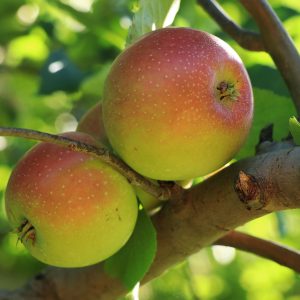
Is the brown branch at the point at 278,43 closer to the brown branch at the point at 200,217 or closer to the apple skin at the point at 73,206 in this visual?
the brown branch at the point at 200,217

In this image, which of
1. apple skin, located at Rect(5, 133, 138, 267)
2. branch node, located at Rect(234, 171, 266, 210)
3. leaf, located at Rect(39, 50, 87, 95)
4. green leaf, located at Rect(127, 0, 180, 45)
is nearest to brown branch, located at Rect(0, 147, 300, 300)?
branch node, located at Rect(234, 171, 266, 210)

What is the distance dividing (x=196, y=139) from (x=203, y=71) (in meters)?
0.09

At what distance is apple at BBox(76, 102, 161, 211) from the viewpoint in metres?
1.01

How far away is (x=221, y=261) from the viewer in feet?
6.35

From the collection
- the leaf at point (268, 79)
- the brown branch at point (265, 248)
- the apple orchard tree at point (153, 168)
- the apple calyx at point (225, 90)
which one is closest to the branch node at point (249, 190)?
the apple orchard tree at point (153, 168)

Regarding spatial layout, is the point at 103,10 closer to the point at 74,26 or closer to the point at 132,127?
the point at 74,26

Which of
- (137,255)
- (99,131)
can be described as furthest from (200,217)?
(99,131)

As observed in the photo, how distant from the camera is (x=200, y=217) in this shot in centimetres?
97

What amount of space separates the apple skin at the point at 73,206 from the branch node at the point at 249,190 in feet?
0.56

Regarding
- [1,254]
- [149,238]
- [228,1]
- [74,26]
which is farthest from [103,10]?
[149,238]

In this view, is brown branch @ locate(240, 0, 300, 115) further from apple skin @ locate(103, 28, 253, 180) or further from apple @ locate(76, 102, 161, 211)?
apple @ locate(76, 102, 161, 211)

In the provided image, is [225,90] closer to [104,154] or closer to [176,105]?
[176,105]

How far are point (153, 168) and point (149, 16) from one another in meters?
0.27

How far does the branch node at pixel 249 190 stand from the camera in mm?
820
